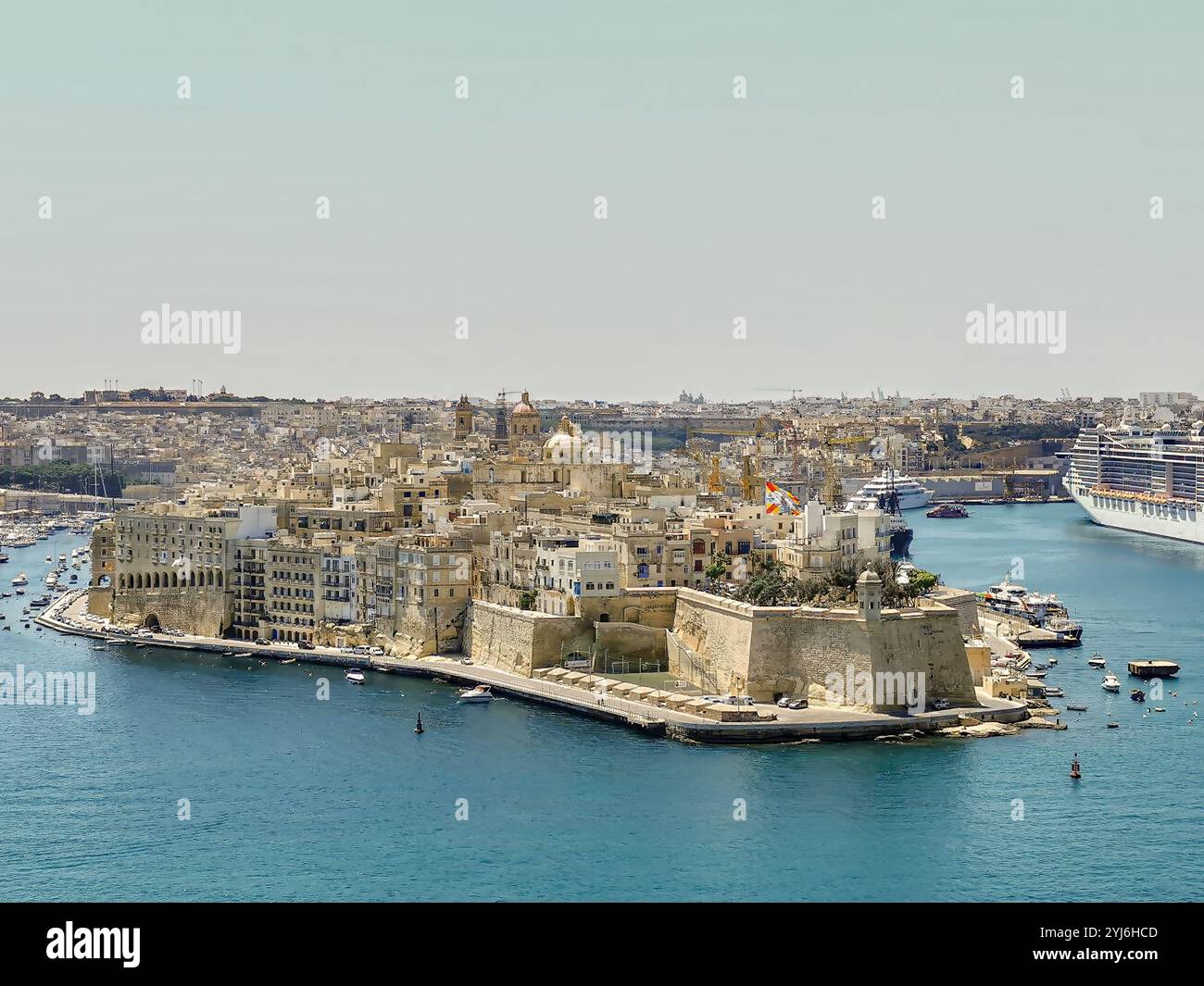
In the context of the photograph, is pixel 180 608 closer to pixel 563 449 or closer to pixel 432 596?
pixel 432 596

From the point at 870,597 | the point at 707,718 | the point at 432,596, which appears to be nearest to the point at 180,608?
the point at 432,596

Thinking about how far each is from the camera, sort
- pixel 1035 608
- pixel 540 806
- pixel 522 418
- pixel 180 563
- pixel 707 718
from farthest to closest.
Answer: pixel 522 418 → pixel 180 563 → pixel 1035 608 → pixel 707 718 → pixel 540 806

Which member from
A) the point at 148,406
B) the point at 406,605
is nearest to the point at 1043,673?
the point at 406,605

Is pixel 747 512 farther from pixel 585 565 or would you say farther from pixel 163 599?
pixel 163 599

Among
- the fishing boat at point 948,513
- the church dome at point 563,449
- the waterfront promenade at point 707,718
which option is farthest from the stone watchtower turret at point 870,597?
the fishing boat at point 948,513

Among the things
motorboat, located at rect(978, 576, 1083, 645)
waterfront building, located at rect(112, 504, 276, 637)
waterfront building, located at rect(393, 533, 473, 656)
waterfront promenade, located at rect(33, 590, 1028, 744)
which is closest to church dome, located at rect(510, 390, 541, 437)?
waterfront building, located at rect(112, 504, 276, 637)
